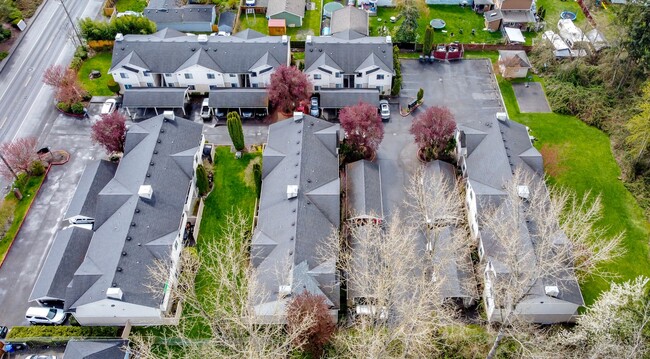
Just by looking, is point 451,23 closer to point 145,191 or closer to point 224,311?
point 145,191

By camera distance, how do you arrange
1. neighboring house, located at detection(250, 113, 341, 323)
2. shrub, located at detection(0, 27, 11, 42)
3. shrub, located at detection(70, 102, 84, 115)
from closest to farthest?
neighboring house, located at detection(250, 113, 341, 323) < shrub, located at detection(70, 102, 84, 115) < shrub, located at detection(0, 27, 11, 42)

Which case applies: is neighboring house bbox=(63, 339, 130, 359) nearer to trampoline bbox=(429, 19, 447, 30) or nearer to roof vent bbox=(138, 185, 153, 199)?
roof vent bbox=(138, 185, 153, 199)

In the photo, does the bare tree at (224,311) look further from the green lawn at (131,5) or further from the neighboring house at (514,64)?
the green lawn at (131,5)

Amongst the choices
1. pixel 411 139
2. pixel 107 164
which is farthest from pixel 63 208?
pixel 411 139

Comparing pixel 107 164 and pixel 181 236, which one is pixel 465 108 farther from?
pixel 107 164

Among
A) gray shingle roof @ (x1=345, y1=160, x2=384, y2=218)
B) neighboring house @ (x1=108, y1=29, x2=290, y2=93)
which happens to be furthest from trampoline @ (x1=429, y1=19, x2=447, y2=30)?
gray shingle roof @ (x1=345, y1=160, x2=384, y2=218)

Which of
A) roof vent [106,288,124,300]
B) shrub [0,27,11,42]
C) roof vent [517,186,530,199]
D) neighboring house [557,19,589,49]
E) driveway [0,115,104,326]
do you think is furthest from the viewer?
shrub [0,27,11,42]

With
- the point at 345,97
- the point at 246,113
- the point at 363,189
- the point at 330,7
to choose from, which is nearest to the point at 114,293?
the point at 363,189
